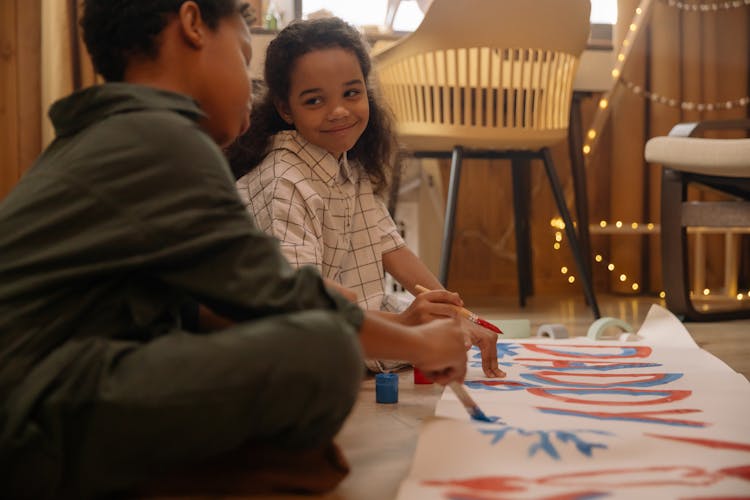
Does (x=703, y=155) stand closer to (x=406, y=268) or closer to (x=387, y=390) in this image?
(x=406, y=268)

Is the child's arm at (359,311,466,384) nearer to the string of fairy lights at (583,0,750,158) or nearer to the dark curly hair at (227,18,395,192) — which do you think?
the dark curly hair at (227,18,395,192)

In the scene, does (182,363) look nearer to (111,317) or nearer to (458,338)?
A: (111,317)

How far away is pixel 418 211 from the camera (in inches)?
124

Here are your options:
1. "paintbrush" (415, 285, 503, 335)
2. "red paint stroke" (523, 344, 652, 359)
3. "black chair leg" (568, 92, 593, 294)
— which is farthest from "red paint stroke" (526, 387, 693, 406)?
"black chair leg" (568, 92, 593, 294)

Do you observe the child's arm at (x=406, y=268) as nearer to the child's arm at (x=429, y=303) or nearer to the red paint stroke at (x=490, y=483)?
the child's arm at (x=429, y=303)

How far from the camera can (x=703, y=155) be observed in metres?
2.22

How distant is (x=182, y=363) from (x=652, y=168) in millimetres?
2675

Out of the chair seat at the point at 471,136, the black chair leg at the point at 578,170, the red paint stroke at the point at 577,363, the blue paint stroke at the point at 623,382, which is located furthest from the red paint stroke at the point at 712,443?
the black chair leg at the point at 578,170

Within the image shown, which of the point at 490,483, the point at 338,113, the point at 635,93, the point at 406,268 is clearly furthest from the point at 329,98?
the point at 635,93

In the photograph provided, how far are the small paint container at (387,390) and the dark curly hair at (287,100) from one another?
1.62ft

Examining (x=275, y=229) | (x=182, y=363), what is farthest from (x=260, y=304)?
(x=275, y=229)

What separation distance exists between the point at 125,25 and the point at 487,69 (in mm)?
1418

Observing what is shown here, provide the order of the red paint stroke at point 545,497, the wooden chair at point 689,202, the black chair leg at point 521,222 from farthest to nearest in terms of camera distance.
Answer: the black chair leg at point 521,222
the wooden chair at point 689,202
the red paint stroke at point 545,497

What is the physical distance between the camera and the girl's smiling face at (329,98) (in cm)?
151
